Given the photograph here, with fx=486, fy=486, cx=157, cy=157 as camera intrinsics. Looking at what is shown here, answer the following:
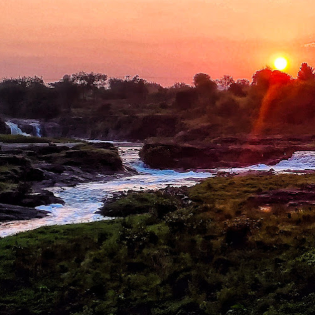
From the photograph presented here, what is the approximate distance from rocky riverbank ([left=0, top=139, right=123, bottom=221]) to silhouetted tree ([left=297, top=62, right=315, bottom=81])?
46.7 m

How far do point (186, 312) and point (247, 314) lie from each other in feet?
3.31

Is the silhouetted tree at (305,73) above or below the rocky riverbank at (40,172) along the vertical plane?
above

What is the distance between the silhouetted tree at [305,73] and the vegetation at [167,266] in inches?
2571

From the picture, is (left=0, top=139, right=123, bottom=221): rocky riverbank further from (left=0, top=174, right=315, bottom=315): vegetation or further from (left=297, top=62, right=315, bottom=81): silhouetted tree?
(left=297, top=62, right=315, bottom=81): silhouetted tree

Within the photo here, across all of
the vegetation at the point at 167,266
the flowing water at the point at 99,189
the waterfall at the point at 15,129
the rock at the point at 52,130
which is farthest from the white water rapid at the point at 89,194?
the rock at the point at 52,130

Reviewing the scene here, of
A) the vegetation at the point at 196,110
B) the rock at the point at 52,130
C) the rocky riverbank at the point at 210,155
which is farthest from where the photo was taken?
the rock at the point at 52,130

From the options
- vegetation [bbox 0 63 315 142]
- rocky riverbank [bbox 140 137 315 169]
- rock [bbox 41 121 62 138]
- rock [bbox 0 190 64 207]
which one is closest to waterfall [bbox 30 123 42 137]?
rock [bbox 41 121 62 138]

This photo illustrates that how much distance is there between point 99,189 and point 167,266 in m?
13.3

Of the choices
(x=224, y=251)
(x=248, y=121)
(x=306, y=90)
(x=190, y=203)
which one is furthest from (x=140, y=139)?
(x=224, y=251)

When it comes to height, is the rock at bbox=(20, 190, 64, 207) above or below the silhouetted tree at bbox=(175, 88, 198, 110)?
below

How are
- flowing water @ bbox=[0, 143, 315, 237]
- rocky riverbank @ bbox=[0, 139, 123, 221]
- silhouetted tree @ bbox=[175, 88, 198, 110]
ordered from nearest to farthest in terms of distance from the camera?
1. flowing water @ bbox=[0, 143, 315, 237]
2. rocky riverbank @ bbox=[0, 139, 123, 221]
3. silhouetted tree @ bbox=[175, 88, 198, 110]

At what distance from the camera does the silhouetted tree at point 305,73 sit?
7475 centimetres

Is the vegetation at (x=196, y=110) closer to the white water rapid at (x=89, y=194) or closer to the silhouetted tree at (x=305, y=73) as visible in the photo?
the silhouetted tree at (x=305, y=73)

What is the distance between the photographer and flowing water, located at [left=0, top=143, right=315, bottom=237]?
15.4 meters
